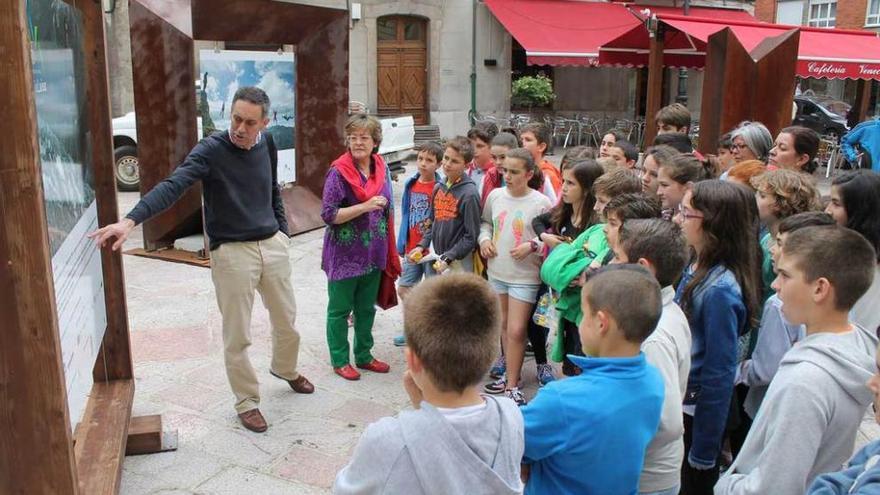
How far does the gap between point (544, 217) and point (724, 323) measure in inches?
70.8

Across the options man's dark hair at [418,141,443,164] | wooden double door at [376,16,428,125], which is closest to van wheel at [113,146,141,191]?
man's dark hair at [418,141,443,164]

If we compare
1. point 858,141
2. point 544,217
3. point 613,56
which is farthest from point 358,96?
point 544,217

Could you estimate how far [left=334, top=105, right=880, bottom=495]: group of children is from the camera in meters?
1.81

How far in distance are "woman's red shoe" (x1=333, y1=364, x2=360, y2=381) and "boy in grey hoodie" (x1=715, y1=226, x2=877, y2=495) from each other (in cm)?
309

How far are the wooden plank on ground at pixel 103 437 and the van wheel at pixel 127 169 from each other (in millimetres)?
8051

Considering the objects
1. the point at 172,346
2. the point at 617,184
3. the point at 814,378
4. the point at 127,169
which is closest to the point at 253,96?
the point at 617,184

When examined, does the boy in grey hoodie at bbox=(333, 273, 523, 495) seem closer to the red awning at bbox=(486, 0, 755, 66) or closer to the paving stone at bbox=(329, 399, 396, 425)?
the paving stone at bbox=(329, 399, 396, 425)

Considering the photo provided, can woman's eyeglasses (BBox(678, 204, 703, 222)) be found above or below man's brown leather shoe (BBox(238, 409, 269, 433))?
above

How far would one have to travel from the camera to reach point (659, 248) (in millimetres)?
2695

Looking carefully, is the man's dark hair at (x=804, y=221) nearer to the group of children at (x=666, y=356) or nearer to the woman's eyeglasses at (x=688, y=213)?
the group of children at (x=666, y=356)

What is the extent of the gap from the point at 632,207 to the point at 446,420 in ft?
6.12

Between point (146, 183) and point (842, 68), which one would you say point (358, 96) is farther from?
point (146, 183)

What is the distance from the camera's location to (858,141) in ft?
37.0

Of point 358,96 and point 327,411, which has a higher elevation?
point 358,96
